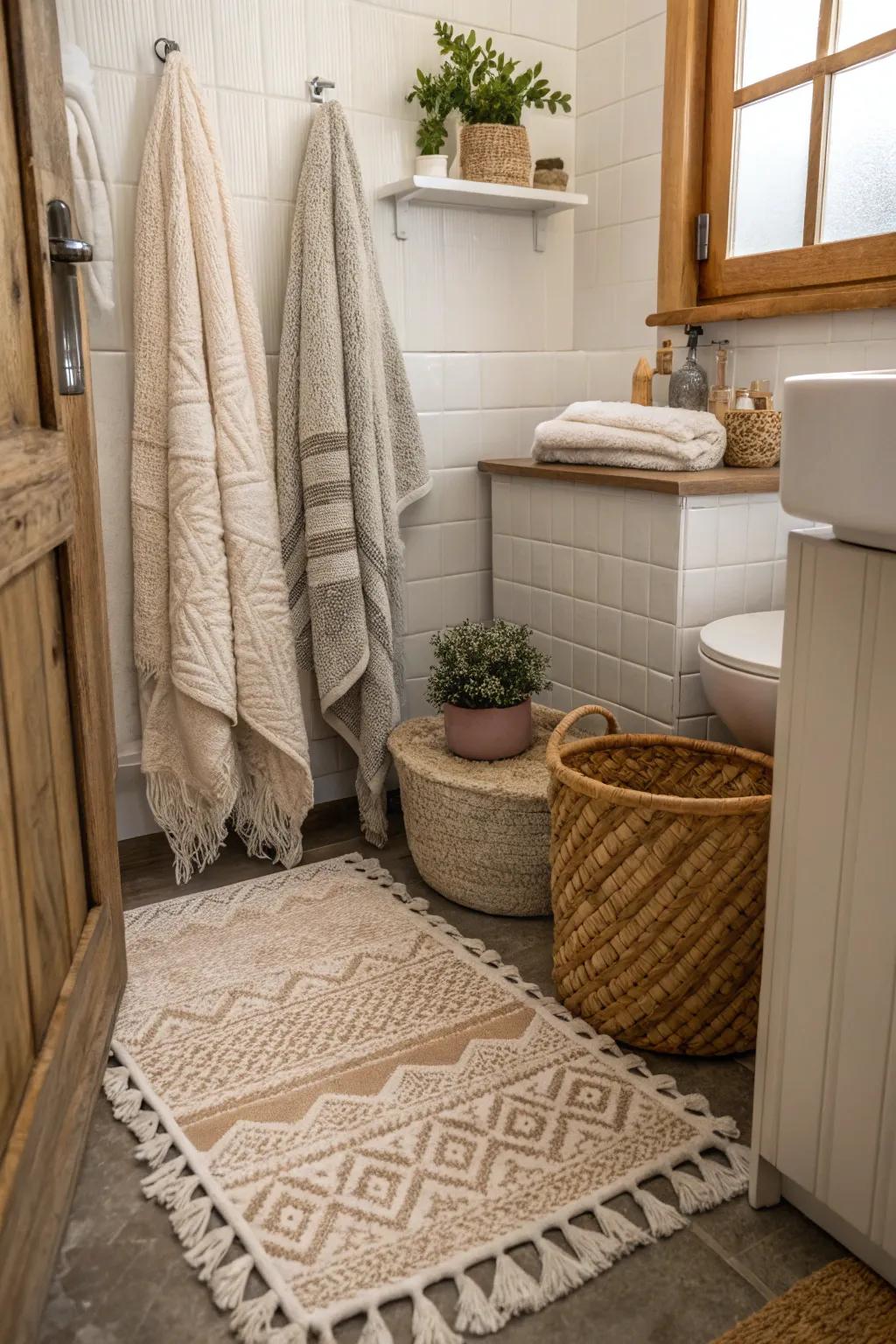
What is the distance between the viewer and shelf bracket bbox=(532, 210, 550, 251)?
7.11 ft

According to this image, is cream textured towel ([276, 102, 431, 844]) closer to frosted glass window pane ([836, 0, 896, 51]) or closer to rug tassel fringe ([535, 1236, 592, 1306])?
frosted glass window pane ([836, 0, 896, 51])

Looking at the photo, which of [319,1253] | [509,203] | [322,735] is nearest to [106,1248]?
[319,1253]

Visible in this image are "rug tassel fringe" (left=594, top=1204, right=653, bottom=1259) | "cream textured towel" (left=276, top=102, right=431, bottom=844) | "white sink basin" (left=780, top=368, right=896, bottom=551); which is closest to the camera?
"white sink basin" (left=780, top=368, right=896, bottom=551)

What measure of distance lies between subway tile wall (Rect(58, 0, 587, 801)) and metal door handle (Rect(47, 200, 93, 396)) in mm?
576

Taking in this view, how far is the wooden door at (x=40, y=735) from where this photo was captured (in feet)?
2.93

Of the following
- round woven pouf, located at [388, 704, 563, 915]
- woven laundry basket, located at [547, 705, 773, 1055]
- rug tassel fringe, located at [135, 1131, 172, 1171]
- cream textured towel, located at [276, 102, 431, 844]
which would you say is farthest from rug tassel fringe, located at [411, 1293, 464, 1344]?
cream textured towel, located at [276, 102, 431, 844]

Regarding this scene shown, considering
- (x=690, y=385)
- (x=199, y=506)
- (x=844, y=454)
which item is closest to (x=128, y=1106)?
(x=199, y=506)

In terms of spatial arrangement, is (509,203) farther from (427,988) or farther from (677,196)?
(427,988)

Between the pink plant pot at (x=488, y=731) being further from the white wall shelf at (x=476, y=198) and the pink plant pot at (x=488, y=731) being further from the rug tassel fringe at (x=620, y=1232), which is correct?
the white wall shelf at (x=476, y=198)

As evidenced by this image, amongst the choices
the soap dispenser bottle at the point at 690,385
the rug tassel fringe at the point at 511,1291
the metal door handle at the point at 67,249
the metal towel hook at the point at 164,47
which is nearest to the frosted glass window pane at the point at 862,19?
the soap dispenser bottle at the point at 690,385

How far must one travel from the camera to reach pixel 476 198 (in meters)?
2.01

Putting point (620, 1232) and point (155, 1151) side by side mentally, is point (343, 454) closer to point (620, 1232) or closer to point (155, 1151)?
point (155, 1151)

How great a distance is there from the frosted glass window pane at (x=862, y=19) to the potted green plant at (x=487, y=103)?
20.4 inches

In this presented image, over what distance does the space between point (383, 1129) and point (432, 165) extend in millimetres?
1630
